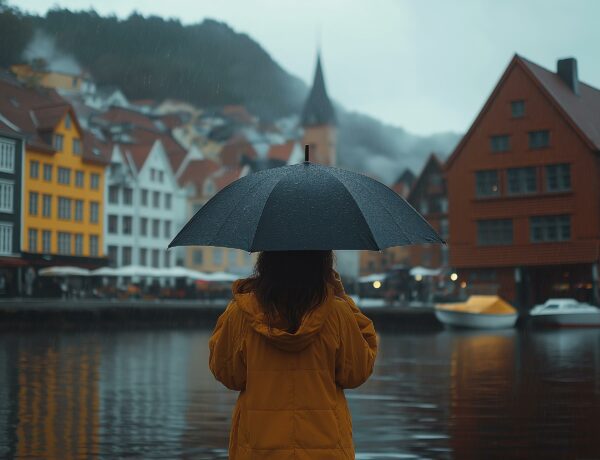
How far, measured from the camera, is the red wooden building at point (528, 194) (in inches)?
2153

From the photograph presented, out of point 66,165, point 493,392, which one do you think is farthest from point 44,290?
point 493,392

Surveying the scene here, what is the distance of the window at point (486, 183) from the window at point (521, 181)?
2.65 ft

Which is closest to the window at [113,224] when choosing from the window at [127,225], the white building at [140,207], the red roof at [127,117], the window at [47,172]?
the white building at [140,207]

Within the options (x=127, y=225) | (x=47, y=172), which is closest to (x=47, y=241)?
(x=47, y=172)

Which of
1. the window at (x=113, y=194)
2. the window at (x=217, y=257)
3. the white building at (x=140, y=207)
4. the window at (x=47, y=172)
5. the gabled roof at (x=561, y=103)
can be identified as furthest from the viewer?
the window at (x=217, y=257)

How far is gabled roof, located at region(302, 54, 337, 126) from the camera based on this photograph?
156 metres

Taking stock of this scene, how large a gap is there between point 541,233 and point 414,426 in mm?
46754

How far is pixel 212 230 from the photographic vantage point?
175 inches

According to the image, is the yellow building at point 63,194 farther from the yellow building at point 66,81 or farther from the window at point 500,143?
the yellow building at point 66,81

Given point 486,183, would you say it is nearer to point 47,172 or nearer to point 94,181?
point 47,172

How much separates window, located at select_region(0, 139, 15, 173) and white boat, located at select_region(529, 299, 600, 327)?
1258 inches

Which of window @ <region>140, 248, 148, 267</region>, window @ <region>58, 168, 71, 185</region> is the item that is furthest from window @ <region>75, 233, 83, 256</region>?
window @ <region>140, 248, 148, 267</region>

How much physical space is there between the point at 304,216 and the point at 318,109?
509 ft

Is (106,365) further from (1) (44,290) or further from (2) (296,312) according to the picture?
(1) (44,290)
